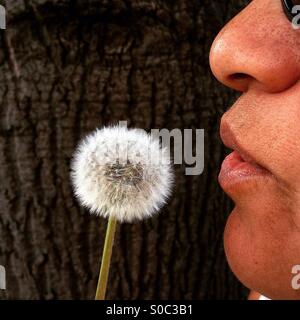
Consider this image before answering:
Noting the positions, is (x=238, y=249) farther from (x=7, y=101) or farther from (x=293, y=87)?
(x=7, y=101)

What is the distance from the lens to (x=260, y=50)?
1113 millimetres

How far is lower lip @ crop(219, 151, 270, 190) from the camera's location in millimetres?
1160

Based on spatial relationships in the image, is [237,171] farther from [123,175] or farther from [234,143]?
[123,175]

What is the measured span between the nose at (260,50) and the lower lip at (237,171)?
15 cm

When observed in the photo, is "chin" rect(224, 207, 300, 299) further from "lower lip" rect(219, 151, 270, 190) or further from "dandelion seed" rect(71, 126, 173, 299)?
"dandelion seed" rect(71, 126, 173, 299)

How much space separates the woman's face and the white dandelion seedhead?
16 centimetres

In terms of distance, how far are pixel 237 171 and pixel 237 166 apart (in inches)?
0.7

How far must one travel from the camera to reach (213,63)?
1205 mm

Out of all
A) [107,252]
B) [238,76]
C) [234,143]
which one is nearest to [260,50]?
[238,76]

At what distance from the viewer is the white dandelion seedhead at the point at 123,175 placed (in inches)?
49.1

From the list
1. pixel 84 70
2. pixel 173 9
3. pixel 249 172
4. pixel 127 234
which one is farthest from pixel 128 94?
pixel 249 172

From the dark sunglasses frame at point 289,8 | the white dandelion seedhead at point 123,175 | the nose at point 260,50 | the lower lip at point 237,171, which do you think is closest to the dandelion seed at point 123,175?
the white dandelion seedhead at point 123,175

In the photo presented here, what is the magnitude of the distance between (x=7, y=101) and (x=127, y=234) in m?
0.48

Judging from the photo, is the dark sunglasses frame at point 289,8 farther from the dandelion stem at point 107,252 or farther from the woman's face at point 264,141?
the dandelion stem at point 107,252
